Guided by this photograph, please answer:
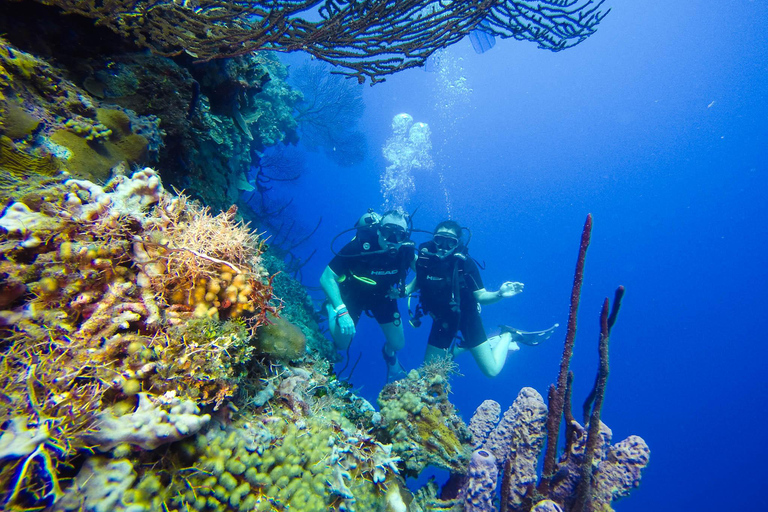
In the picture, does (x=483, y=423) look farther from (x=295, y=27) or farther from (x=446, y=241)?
(x=295, y=27)

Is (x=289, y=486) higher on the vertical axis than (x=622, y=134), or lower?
lower

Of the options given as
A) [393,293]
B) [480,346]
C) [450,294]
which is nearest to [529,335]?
[480,346]

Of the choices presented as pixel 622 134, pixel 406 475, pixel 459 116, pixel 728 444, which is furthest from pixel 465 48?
pixel 728 444

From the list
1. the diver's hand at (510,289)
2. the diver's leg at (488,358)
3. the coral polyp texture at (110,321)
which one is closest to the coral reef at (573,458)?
the coral polyp texture at (110,321)

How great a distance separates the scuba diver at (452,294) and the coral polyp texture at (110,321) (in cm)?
577

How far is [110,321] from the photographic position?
4.48 feet

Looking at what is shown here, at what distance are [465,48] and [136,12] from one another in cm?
7725

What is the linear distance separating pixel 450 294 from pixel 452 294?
124 millimetres

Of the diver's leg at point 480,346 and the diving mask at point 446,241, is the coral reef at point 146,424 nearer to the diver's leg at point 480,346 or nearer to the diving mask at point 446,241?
the diving mask at point 446,241

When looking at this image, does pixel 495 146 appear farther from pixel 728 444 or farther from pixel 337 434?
pixel 337 434

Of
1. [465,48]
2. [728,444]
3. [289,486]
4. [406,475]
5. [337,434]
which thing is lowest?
[289,486]

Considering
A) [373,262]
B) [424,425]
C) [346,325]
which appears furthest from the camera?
[373,262]

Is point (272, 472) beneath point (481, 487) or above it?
beneath

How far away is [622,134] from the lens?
7712 centimetres
